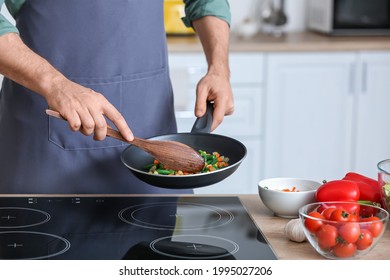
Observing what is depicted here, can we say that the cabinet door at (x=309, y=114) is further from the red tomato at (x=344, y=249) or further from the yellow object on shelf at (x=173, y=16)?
the red tomato at (x=344, y=249)

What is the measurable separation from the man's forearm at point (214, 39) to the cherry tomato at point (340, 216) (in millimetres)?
701

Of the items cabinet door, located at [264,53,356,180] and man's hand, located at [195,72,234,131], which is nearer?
man's hand, located at [195,72,234,131]

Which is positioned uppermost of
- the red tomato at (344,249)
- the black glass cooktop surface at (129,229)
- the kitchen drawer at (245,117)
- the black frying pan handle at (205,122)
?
the black frying pan handle at (205,122)

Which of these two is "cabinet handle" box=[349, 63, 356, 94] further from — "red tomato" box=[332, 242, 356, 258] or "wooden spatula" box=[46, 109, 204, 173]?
"red tomato" box=[332, 242, 356, 258]

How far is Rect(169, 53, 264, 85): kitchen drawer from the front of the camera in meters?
3.06

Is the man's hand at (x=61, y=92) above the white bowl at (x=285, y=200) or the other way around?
above

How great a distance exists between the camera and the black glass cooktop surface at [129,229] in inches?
48.6

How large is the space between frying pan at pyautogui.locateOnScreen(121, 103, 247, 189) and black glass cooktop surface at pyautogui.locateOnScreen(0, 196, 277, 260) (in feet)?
0.19

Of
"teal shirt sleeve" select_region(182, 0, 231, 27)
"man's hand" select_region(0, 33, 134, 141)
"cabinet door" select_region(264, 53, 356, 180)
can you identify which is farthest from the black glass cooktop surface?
"cabinet door" select_region(264, 53, 356, 180)

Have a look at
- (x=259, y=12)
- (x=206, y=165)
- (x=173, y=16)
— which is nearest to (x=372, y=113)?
(x=259, y=12)

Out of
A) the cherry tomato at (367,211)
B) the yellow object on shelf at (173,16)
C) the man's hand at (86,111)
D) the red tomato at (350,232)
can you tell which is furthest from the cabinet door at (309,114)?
the red tomato at (350,232)

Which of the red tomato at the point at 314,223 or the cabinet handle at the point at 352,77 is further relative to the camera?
the cabinet handle at the point at 352,77

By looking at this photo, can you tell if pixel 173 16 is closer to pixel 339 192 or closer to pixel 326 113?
pixel 326 113
